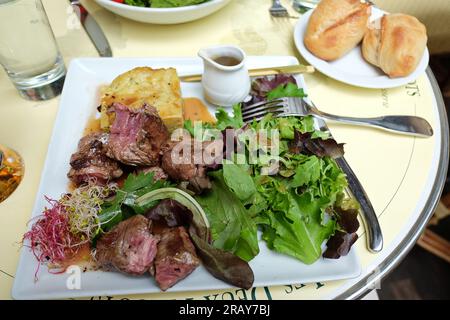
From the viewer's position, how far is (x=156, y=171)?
4.69ft

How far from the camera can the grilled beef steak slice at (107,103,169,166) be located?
140 centimetres

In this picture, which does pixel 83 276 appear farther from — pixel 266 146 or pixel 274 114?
pixel 274 114

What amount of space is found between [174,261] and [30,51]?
3.71ft

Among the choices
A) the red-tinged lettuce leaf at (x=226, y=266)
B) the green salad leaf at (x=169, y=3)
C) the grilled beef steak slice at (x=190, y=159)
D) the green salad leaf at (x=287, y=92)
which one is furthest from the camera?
the green salad leaf at (x=169, y=3)

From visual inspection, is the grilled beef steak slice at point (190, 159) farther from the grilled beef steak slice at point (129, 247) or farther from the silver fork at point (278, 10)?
the silver fork at point (278, 10)

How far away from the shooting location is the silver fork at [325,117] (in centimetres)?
160

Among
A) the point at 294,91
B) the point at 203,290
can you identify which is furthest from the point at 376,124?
the point at 203,290

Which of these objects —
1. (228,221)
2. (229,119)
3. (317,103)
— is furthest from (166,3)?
(228,221)

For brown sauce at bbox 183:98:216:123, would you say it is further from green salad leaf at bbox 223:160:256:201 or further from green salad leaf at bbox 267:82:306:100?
green salad leaf at bbox 223:160:256:201

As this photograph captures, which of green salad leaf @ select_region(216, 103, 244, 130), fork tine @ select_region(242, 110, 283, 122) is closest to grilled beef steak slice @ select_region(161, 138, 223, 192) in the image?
green salad leaf @ select_region(216, 103, 244, 130)

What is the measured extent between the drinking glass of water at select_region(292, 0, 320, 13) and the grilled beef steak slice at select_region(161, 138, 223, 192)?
3.89ft

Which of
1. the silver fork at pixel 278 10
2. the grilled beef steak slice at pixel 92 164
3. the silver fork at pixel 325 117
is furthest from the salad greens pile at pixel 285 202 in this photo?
the silver fork at pixel 278 10

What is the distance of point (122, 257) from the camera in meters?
1.16

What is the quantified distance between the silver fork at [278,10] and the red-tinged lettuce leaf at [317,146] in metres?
1.03
